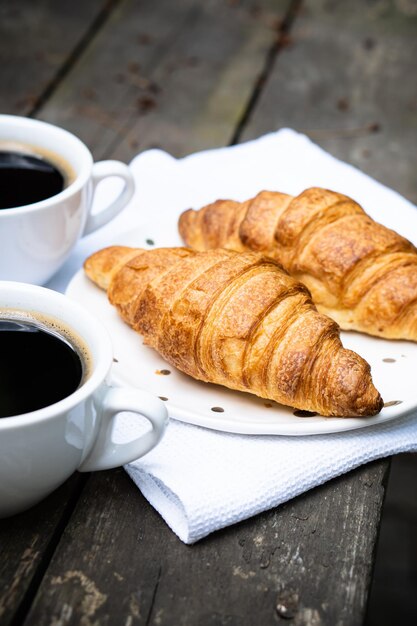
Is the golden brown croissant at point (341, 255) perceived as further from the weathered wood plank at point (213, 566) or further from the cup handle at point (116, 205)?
the weathered wood plank at point (213, 566)

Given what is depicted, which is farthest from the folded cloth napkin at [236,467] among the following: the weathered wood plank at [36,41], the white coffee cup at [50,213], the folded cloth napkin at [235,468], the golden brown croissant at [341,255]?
the weathered wood plank at [36,41]

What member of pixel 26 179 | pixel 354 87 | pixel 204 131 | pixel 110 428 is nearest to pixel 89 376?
pixel 110 428

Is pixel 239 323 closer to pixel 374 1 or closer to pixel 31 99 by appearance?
pixel 31 99

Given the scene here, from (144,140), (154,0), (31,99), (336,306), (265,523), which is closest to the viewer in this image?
(265,523)

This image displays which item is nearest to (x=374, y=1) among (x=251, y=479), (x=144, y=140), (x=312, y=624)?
(x=144, y=140)

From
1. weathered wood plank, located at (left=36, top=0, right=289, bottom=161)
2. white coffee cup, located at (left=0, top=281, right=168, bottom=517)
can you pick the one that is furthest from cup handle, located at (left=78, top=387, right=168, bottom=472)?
weathered wood plank, located at (left=36, top=0, right=289, bottom=161)

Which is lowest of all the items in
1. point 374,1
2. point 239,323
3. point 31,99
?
point 31,99
